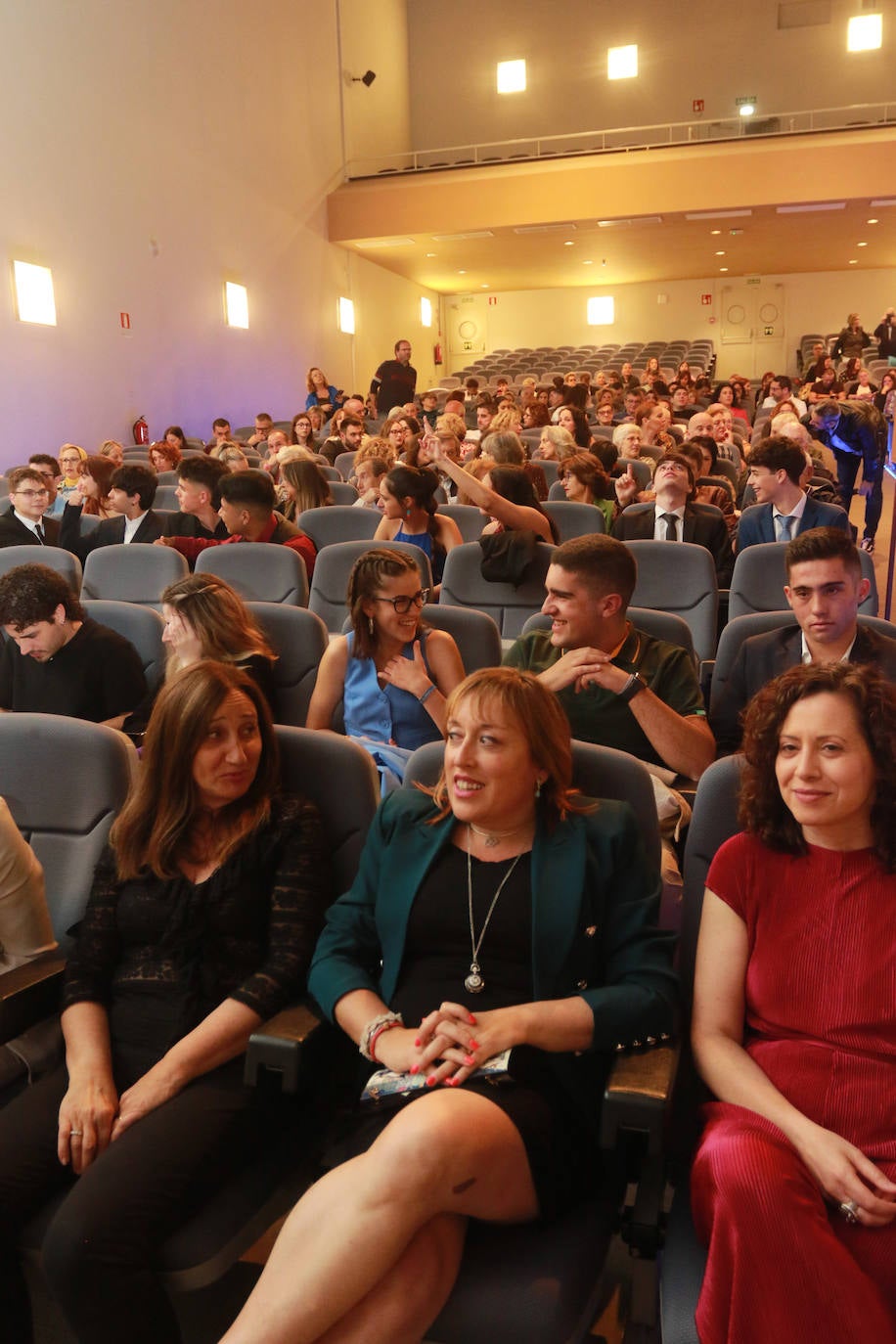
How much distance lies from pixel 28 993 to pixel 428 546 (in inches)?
120

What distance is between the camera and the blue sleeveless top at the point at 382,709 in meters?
2.69

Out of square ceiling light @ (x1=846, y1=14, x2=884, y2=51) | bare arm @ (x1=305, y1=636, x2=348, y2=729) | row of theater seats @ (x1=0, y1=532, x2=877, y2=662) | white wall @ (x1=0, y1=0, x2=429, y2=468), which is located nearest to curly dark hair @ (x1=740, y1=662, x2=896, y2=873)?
bare arm @ (x1=305, y1=636, x2=348, y2=729)

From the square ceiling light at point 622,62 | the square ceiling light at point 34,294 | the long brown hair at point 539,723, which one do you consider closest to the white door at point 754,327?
the square ceiling light at point 622,62

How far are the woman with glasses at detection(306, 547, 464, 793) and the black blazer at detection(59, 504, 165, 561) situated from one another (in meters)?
2.37

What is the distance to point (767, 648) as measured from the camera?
8.63 feet

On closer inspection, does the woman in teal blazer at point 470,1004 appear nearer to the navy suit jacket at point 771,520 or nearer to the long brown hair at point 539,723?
the long brown hair at point 539,723

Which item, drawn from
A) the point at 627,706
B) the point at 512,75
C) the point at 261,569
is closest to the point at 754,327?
the point at 512,75

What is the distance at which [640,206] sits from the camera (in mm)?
14086

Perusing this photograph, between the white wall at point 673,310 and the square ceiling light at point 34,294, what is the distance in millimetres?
14055

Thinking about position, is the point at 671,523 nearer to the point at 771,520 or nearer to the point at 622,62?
the point at 771,520

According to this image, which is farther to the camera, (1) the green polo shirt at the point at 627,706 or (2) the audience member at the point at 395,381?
(2) the audience member at the point at 395,381

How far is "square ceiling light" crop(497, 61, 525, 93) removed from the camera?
18484 mm

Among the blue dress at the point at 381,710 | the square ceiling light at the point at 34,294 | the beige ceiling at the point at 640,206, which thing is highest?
the beige ceiling at the point at 640,206

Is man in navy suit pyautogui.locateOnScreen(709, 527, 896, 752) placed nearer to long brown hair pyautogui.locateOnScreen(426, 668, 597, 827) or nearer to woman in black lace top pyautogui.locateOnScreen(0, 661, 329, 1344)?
long brown hair pyautogui.locateOnScreen(426, 668, 597, 827)
